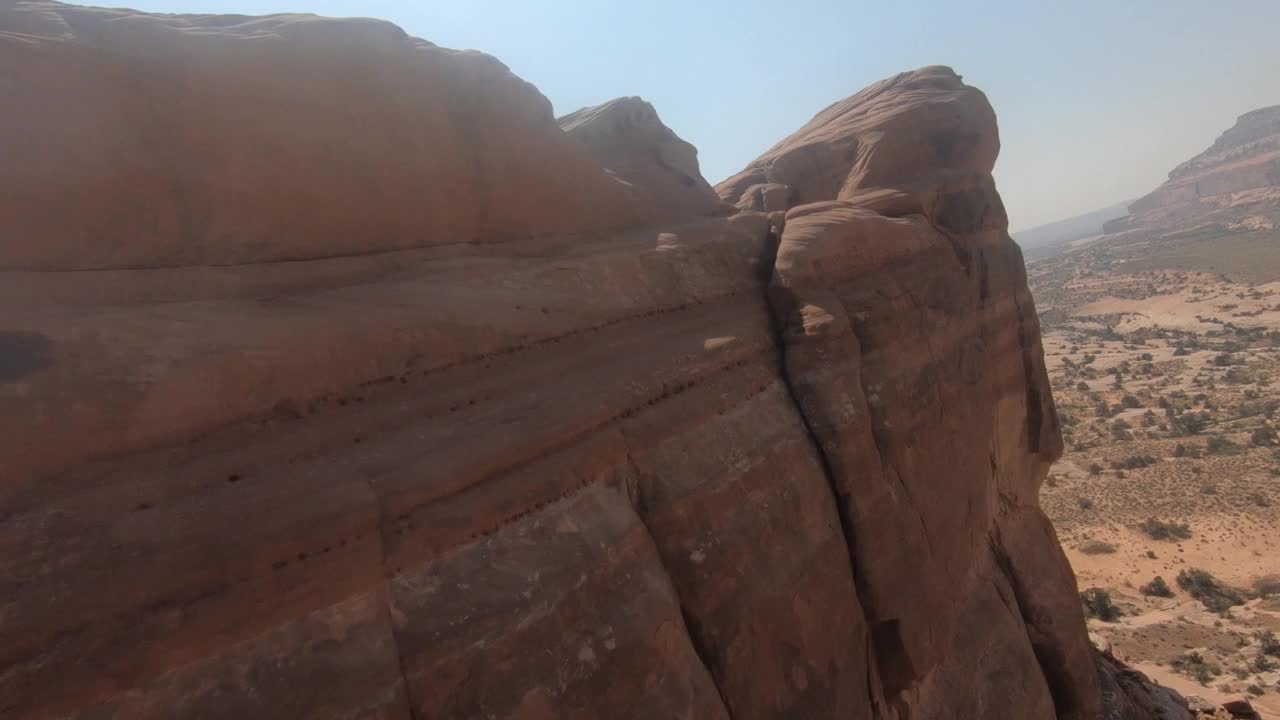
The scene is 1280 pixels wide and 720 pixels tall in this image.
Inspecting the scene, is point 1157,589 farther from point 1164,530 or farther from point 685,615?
point 685,615

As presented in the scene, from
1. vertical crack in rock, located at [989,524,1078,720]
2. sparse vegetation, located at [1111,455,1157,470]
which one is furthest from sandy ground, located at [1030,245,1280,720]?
vertical crack in rock, located at [989,524,1078,720]

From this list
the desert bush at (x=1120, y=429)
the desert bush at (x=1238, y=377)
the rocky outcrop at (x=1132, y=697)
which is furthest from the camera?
the desert bush at (x=1238, y=377)

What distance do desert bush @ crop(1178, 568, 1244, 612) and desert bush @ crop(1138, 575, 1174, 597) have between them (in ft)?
1.23

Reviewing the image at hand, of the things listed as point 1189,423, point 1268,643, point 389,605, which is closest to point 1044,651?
point 1268,643

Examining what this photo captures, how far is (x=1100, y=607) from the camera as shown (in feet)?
63.8

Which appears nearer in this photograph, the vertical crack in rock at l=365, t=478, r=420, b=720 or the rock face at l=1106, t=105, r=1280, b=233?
the vertical crack in rock at l=365, t=478, r=420, b=720

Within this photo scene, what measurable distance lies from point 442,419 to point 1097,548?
24.2 metres

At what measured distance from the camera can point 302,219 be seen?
7066 mm

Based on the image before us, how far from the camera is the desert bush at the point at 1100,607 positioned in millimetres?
19234

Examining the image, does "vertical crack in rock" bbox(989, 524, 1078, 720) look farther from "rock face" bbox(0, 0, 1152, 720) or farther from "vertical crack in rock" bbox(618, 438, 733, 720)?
"vertical crack in rock" bbox(618, 438, 733, 720)

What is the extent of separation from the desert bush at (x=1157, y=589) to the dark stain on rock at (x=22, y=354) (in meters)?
25.0

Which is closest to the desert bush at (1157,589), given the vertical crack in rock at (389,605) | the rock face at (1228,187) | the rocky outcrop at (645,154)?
the rocky outcrop at (645,154)

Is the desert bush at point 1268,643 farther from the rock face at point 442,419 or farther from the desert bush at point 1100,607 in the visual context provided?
the rock face at point 442,419

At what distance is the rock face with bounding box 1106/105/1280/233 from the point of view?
411 ft
